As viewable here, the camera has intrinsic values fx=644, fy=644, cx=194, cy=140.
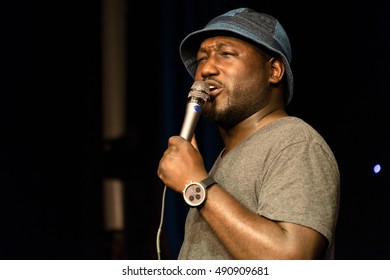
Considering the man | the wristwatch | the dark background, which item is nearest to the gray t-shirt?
the man

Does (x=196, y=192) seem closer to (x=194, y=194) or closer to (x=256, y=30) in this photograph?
(x=194, y=194)

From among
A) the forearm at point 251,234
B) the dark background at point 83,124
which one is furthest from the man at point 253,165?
the dark background at point 83,124

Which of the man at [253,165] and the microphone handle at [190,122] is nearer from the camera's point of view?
the man at [253,165]

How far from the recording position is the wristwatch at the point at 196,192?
1.30 metres

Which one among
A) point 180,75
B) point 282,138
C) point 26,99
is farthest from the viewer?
point 26,99

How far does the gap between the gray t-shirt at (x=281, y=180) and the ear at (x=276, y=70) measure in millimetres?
157

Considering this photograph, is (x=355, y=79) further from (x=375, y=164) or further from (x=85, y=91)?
(x=85, y=91)

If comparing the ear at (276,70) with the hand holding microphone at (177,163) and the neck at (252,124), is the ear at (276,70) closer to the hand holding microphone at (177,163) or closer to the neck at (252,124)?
the neck at (252,124)

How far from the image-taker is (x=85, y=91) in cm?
291

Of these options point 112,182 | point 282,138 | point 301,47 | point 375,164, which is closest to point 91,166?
point 112,182

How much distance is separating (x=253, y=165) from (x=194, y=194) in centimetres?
19

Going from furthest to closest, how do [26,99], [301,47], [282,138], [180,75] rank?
1. [26,99]
2. [180,75]
3. [301,47]
4. [282,138]

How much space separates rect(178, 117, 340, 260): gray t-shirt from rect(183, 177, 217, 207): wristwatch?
0.12m

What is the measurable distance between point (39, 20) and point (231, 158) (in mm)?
1600
